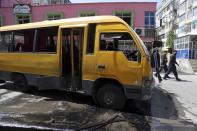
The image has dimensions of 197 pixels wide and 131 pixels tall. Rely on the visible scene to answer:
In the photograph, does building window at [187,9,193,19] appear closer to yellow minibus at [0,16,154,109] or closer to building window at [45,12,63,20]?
building window at [45,12,63,20]

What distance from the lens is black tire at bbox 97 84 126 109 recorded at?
4.57m

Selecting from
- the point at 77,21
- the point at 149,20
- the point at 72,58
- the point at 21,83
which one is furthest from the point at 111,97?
the point at 149,20

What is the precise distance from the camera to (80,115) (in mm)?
4406

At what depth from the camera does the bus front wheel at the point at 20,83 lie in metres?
6.53

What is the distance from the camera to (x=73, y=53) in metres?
5.46

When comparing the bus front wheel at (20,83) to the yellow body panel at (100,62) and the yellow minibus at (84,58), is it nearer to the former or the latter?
the yellow minibus at (84,58)

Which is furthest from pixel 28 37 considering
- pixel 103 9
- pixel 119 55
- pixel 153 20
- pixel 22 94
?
pixel 153 20

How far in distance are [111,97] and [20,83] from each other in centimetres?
415

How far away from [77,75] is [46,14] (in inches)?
575

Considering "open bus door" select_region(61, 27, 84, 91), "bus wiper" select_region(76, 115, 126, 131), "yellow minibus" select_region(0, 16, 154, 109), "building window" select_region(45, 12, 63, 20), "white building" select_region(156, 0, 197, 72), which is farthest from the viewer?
"white building" select_region(156, 0, 197, 72)

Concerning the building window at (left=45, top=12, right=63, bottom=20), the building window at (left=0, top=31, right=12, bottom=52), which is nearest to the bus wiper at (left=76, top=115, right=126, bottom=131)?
the building window at (left=0, top=31, right=12, bottom=52)

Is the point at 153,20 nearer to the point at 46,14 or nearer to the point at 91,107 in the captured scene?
the point at 46,14

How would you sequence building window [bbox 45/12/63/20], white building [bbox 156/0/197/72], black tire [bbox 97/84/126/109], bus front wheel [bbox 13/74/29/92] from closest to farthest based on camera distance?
1. black tire [bbox 97/84/126/109]
2. bus front wheel [bbox 13/74/29/92]
3. building window [bbox 45/12/63/20]
4. white building [bbox 156/0/197/72]

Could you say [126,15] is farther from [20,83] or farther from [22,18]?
[20,83]
